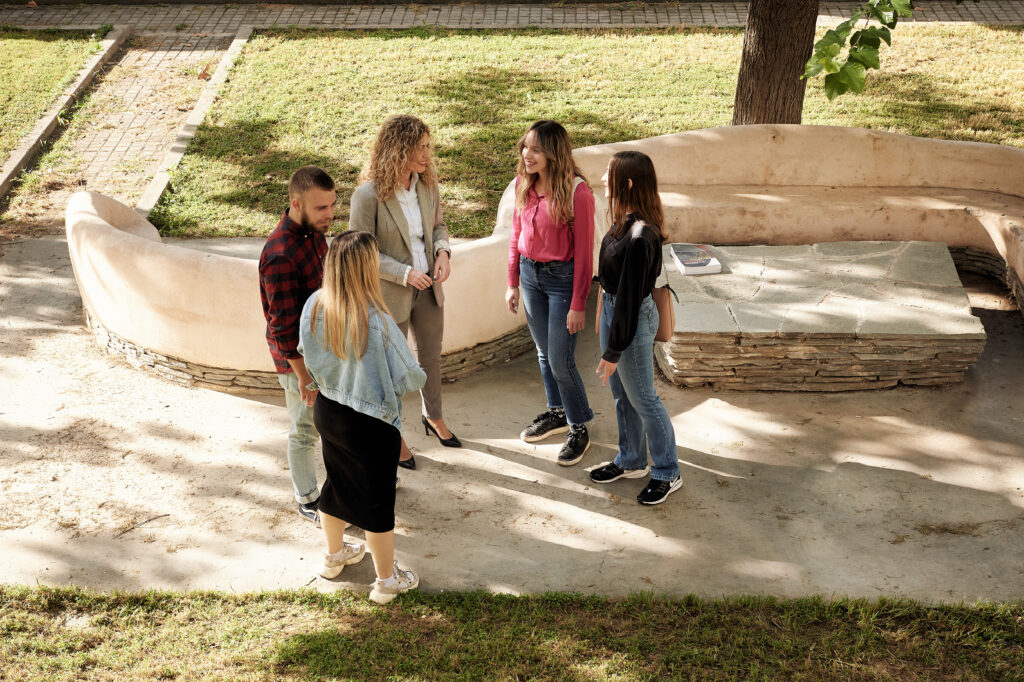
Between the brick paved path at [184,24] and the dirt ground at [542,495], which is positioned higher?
the brick paved path at [184,24]

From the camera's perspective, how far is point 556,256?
4.58 metres

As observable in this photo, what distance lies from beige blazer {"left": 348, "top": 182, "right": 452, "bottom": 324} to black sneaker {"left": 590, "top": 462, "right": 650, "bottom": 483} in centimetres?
124

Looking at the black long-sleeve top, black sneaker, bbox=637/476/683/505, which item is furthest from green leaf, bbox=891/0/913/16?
black sneaker, bbox=637/476/683/505

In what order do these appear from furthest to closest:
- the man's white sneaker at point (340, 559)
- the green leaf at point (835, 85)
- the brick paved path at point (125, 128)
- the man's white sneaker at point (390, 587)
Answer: the brick paved path at point (125, 128)
the green leaf at point (835, 85)
the man's white sneaker at point (340, 559)
the man's white sneaker at point (390, 587)

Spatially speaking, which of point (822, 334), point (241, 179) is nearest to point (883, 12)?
point (822, 334)

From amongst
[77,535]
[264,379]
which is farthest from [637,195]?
[77,535]

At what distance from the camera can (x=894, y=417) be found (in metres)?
5.33

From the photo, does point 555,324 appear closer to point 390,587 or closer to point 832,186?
point 390,587

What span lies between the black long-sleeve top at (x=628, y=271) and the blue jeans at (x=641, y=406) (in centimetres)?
10

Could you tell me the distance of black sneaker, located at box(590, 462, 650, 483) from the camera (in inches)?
191

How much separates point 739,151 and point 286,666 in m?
5.23

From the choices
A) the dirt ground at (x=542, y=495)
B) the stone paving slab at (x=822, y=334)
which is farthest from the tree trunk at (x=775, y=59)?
the dirt ground at (x=542, y=495)

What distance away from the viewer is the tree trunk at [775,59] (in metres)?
7.18

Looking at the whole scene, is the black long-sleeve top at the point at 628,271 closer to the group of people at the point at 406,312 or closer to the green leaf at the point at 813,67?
the group of people at the point at 406,312
